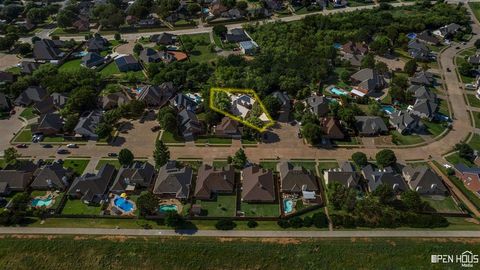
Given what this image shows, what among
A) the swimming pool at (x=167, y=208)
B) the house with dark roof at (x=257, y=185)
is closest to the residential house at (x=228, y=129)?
the house with dark roof at (x=257, y=185)

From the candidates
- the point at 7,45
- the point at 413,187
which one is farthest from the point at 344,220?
the point at 7,45

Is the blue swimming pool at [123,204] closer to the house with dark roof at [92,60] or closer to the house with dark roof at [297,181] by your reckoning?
the house with dark roof at [297,181]

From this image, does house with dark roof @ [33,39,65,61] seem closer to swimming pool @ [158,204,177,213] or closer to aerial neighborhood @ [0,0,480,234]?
aerial neighborhood @ [0,0,480,234]

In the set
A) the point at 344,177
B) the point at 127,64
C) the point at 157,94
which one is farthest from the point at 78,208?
the point at 127,64

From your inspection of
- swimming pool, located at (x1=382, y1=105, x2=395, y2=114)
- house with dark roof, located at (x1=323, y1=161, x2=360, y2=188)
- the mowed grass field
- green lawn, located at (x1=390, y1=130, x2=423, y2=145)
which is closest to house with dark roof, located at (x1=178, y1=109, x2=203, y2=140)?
the mowed grass field

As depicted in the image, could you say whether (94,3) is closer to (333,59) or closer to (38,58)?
(38,58)
